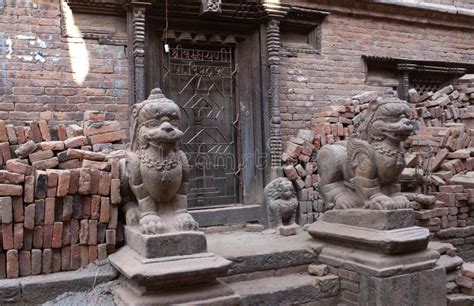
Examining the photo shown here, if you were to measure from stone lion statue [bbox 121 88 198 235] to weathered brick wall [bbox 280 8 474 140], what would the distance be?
339cm

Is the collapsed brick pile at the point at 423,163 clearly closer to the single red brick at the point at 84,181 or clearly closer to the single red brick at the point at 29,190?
the single red brick at the point at 84,181

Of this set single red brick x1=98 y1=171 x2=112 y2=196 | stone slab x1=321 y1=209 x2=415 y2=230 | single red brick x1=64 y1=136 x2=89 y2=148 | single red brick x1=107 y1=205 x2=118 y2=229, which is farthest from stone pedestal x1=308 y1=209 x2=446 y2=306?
single red brick x1=64 y1=136 x2=89 y2=148

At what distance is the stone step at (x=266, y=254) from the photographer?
151 inches

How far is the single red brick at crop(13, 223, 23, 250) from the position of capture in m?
3.12

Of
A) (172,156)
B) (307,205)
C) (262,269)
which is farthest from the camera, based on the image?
(307,205)

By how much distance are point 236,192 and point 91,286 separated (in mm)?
3242

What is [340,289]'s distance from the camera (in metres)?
3.98

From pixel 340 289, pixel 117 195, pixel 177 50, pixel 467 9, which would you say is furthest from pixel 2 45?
pixel 467 9

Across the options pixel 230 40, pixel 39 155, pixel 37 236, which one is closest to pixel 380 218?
pixel 37 236

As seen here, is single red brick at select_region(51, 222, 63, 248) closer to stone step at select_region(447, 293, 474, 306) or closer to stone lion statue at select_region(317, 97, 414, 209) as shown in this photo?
stone lion statue at select_region(317, 97, 414, 209)

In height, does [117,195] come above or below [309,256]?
above

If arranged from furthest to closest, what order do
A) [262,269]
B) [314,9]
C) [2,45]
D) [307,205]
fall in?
1. [314,9]
2. [307,205]
3. [2,45]
4. [262,269]

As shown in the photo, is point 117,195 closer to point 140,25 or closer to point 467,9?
point 140,25

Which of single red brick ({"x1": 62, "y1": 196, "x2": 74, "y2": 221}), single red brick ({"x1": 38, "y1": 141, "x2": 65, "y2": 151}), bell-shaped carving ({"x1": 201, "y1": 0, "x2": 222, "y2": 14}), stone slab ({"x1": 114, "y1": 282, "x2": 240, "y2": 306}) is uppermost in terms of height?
bell-shaped carving ({"x1": 201, "y1": 0, "x2": 222, "y2": 14})
